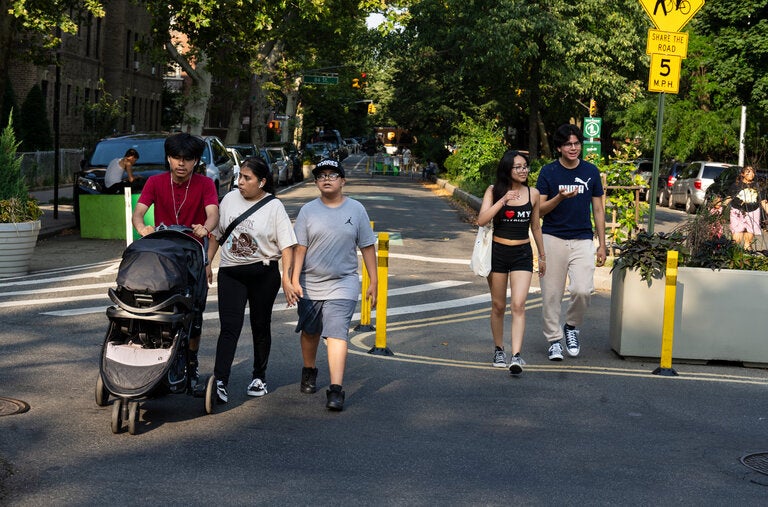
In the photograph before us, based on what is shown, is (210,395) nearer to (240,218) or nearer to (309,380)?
(309,380)

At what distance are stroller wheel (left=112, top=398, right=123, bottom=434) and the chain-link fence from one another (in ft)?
85.2

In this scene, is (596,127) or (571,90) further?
(571,90)

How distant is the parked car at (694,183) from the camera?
119 feet

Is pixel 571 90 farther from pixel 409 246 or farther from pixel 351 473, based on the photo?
pixel 351 473

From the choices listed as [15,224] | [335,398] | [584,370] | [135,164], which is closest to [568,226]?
[584,370]

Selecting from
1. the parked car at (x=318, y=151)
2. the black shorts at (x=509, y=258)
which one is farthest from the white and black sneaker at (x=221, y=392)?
the parked car at (x=318, y=151)

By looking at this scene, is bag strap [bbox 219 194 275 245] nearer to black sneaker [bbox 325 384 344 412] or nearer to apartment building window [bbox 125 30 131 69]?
black sneaker [bbox 325 384 344 412]

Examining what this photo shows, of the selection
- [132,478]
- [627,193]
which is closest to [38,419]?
[132,478]

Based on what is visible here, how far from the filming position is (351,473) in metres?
6.37

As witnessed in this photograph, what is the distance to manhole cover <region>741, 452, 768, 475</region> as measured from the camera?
6766 millimetres

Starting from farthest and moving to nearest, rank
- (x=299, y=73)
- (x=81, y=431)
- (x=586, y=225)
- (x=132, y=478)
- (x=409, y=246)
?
(x=299, y=73) < (x=409, y=246) < (x=586, y=225) < (x=81, y=431) < (x=132, y=478)

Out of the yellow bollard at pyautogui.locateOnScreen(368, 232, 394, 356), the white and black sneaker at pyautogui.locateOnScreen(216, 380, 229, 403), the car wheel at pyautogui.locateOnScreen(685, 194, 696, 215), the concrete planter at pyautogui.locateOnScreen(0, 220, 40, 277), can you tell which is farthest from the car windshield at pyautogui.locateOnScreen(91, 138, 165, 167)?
the car wheel at pyautogui.locateOnScreen(685, 194, 696, 215)

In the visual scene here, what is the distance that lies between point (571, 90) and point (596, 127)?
1893cm

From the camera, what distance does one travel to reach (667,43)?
43.1 ft
